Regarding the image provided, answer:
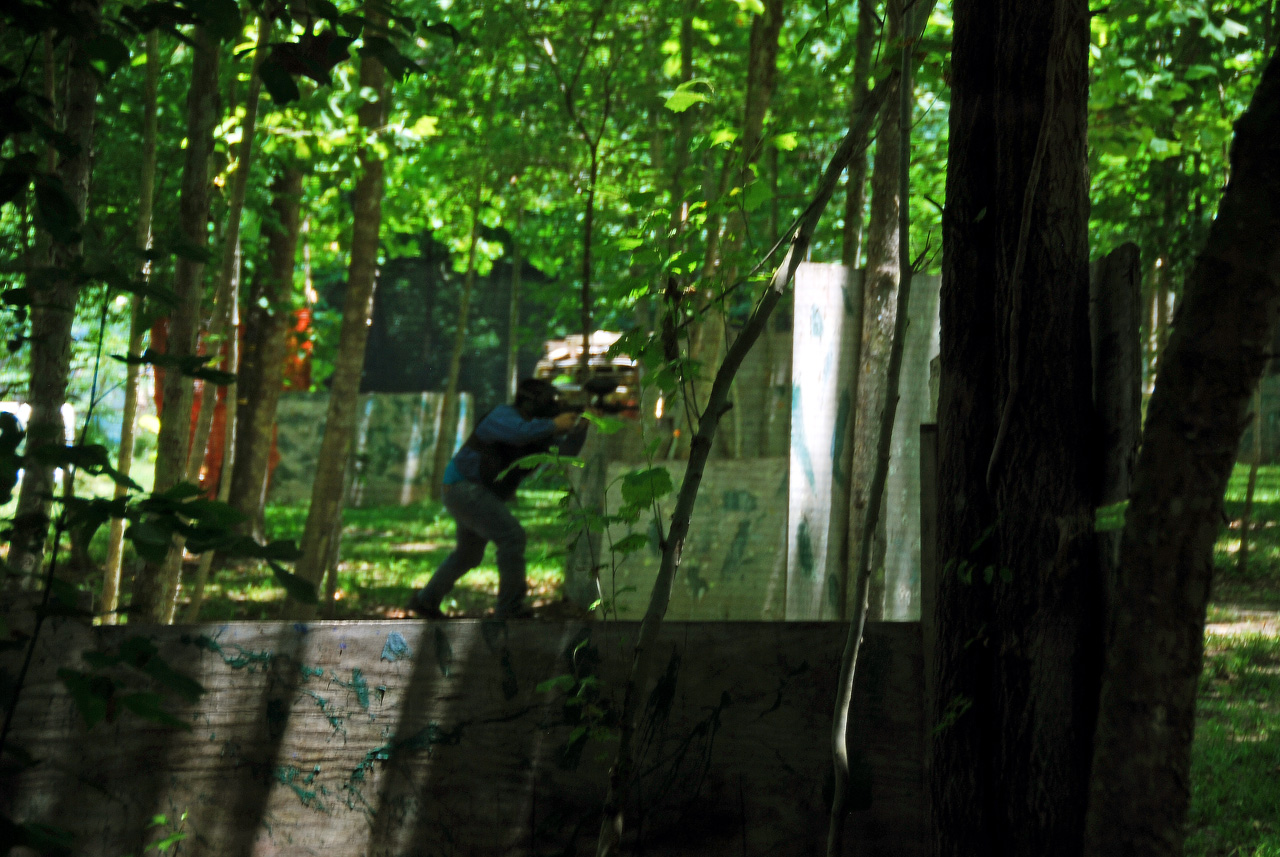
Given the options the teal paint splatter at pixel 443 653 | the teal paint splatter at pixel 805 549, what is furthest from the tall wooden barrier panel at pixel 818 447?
the teal paint splatter at pixel 443 653

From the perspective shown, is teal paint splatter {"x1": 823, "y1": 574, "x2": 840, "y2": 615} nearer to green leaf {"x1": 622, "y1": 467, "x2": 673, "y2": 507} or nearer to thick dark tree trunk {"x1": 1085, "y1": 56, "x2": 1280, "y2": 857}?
green leaf {"x1": 622, "y1": 467, "x2": 673, "y2": 507}

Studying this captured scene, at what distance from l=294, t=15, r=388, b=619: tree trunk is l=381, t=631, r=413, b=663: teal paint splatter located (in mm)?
3608

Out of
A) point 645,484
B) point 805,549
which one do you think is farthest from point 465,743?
point 805,549

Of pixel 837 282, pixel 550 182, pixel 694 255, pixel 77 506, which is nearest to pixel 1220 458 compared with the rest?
pixel 694 255

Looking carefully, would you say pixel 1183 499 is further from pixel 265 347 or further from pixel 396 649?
pixel 265 347

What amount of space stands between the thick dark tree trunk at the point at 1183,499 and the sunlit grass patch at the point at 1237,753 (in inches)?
77.7

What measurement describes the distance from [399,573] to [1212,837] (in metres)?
7.19

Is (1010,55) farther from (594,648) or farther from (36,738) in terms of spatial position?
(36,738)

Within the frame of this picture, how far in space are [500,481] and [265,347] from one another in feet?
12.9

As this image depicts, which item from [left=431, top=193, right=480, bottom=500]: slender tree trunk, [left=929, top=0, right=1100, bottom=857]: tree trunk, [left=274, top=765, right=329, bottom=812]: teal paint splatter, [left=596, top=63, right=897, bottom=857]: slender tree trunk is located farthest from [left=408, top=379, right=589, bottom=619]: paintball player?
[left=431, top=193, right=480, bottom=500]: slender tree trunk

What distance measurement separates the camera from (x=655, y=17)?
8.45 m

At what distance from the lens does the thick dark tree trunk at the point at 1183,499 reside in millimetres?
1384

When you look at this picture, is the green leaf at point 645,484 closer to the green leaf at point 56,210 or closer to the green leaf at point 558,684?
the green leaf at point 558,684

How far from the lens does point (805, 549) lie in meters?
4.26
